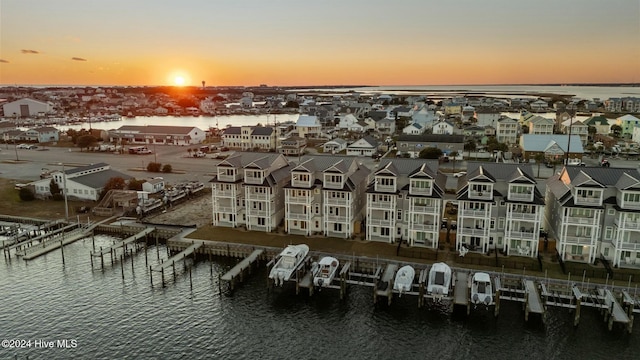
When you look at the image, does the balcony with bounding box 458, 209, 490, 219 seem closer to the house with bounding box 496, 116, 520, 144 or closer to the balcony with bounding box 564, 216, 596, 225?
the balcony with bounding box 564, 216, 596, 225

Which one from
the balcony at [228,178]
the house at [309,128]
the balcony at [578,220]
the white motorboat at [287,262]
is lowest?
the white motorboat at [287,262]

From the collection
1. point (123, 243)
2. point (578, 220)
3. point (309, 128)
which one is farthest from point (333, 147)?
point (578, 220)

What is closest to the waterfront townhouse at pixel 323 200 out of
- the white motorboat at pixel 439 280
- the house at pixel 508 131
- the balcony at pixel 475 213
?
the balcony at pixel 475 213

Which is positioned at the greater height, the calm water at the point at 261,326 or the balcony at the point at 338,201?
the balcony at the point at 338,201

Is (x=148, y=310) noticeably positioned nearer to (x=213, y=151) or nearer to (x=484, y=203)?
(x=484, y=203)

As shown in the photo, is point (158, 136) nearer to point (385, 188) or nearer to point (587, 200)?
point (385, 188)

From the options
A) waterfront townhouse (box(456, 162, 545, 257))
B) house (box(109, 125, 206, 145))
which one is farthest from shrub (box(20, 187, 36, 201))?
house (box(109, 125, 206, 145))

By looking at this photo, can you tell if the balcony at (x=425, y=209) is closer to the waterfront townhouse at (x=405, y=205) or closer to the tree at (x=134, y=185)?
the waterfront townhouse at (x=405, y=205)
